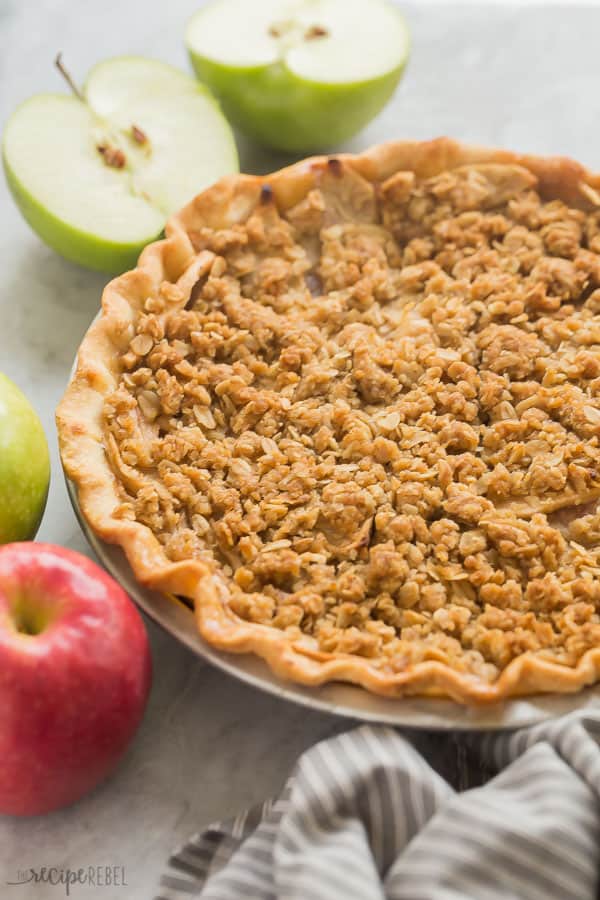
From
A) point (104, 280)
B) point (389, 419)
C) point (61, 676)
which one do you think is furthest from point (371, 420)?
point (104, 280)

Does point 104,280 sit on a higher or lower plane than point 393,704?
higher

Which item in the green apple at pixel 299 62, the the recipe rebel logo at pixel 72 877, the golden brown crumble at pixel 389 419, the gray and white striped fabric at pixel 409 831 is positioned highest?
the green apple at pixel 299 62

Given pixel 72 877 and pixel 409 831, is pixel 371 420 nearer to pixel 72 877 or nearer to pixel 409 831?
pixel 409 831

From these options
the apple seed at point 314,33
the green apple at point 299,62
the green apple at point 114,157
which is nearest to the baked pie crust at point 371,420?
the green apple at point 114,157

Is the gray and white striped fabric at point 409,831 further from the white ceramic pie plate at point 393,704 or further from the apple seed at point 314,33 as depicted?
the apple seed at point 314,33

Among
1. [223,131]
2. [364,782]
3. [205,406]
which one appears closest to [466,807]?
[364,782]

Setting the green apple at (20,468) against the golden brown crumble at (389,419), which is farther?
the green apple at (20,468)
